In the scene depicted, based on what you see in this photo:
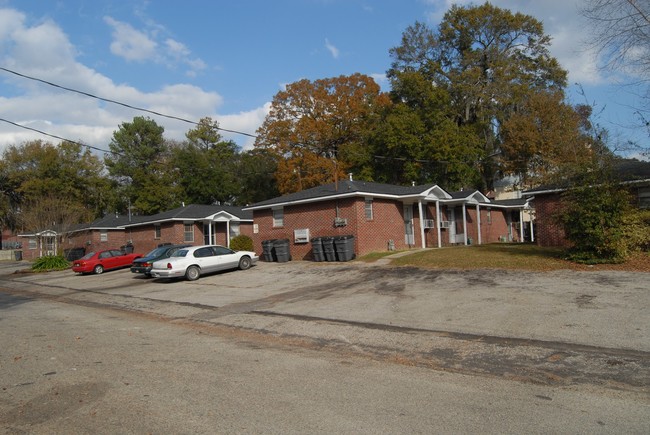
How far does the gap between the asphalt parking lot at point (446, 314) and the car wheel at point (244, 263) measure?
123 inches

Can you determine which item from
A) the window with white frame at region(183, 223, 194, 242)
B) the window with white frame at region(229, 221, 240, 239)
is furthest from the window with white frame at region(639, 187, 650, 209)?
the window with white frame at region(183, 223, 194, 242)

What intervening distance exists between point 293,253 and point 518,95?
24.6 metres

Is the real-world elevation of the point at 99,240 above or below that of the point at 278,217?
below

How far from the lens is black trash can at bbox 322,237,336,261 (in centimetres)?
2255

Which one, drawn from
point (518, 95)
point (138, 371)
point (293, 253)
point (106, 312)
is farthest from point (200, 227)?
point (138, 371)

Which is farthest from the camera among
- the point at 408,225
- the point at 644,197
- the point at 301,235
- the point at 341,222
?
the point at 408,225

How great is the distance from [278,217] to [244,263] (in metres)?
5.32

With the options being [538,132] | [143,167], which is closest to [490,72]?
[538,132]

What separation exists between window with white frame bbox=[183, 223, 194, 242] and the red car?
15.8 ft

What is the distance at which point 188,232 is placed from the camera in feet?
116

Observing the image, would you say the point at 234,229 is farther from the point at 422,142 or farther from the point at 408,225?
the point at 408,225

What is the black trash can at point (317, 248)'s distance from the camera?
909 inches

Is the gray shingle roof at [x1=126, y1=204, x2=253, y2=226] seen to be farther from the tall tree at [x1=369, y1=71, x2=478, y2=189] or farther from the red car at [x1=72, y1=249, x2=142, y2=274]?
the tall tree at [x1=369, y1=71, x2=478, y2=189]

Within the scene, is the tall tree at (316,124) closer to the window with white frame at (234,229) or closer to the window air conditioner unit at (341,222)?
the window with white frame at (234,229)
